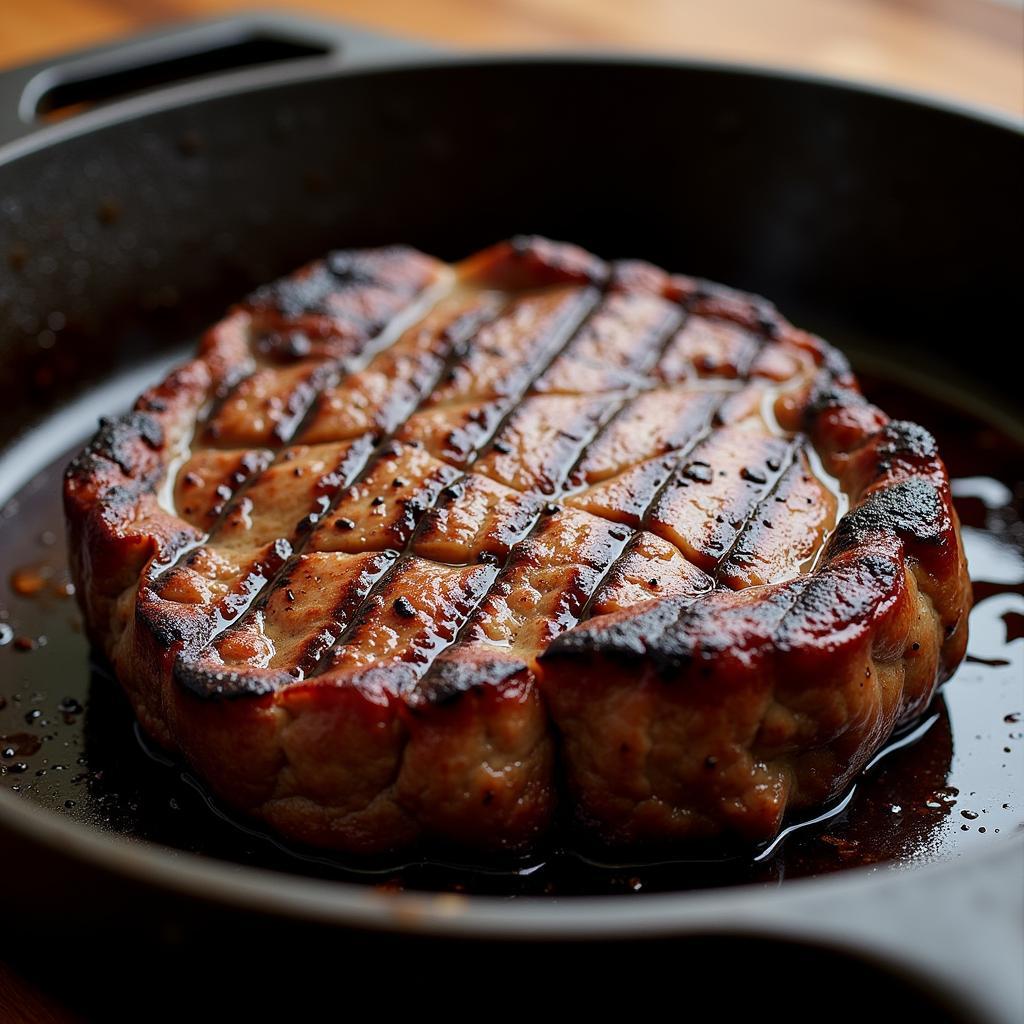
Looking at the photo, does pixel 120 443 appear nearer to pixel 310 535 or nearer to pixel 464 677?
pixel 310 535

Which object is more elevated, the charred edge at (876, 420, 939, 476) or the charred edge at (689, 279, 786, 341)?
the charred edge at (689, 279, 786, 341)

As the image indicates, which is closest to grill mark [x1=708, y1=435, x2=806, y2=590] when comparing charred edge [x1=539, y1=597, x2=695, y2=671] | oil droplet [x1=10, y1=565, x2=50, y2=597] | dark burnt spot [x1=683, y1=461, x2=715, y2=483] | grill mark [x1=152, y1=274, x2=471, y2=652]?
dark burnt spot [x1=683, y1=461, x2=715, y2=483]

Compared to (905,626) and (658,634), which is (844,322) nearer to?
(905,626)

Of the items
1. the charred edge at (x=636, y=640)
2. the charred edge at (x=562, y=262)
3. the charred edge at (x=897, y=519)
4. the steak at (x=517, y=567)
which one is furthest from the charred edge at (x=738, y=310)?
the charred edge at (x=636, y=640)

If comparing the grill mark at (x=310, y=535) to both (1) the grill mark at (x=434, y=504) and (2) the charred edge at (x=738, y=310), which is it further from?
(2) the charred edge at (x=738, y=310)

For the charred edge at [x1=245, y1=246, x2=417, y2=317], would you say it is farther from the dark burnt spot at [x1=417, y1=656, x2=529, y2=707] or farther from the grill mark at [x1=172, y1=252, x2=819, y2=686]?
the dark burnt spot at [x1=417, y1=656, x2=529, y2=707]

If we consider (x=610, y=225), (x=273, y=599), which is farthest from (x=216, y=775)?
(x=610, y=225)
